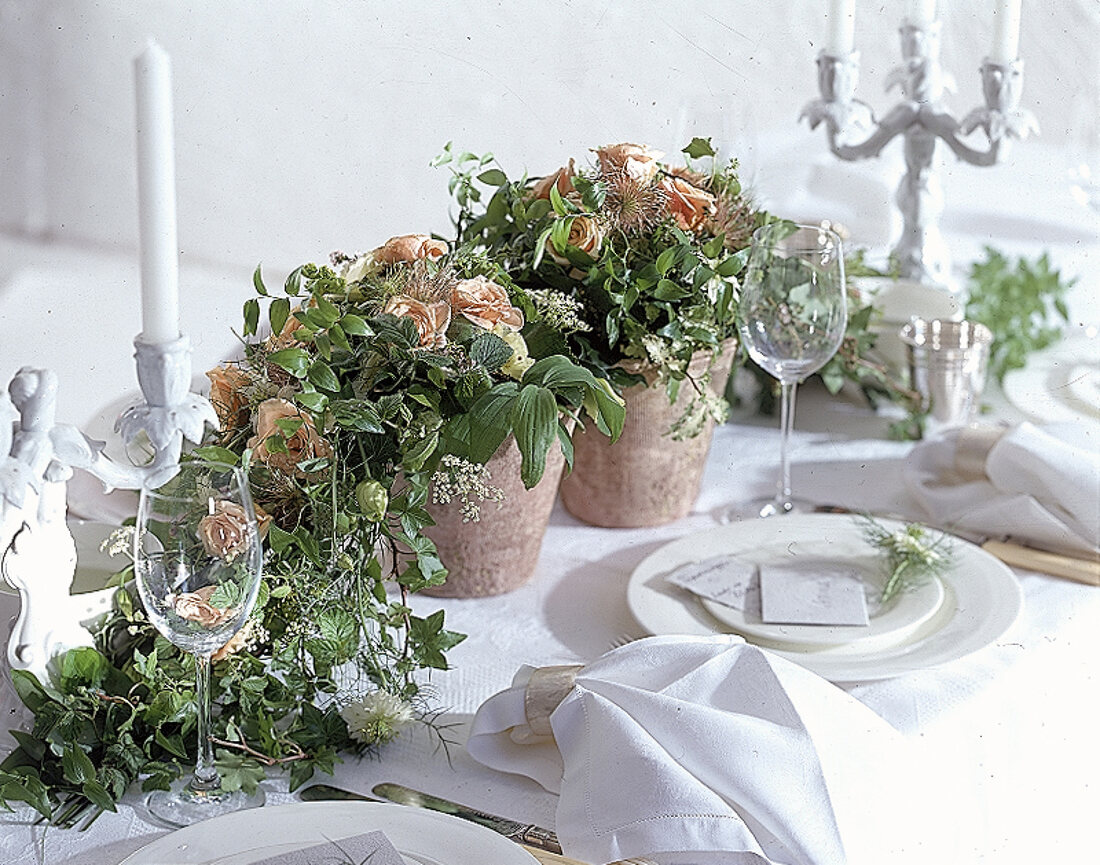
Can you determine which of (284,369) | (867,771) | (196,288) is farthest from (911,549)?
(196,288)

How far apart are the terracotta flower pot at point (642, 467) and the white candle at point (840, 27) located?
49 cm

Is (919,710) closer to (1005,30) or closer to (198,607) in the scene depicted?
(198,607)

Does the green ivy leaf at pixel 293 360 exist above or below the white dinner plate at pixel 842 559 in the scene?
above

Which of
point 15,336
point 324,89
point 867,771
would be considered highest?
point 324,89

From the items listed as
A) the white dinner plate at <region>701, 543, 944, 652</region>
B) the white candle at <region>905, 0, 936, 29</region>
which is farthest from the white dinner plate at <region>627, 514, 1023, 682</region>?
the white candle at <region>905, 0, 936, 29</region>

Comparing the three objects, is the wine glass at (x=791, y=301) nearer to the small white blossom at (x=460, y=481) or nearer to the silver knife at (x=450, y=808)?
the small white blossom at (x=460, y=481)

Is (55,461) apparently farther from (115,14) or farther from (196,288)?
(115,14)

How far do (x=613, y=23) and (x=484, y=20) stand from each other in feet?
0.40

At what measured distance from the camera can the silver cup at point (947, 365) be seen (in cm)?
112

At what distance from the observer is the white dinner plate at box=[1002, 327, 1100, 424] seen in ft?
3.53

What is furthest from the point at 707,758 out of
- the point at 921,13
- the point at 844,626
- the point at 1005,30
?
the point at 921,13

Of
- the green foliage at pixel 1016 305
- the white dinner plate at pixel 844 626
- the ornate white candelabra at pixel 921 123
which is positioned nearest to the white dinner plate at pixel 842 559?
the white dinner plate at pixel 844 626

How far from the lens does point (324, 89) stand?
1.15 metres

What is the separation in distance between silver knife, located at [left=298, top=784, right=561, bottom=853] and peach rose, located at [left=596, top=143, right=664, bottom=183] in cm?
43
